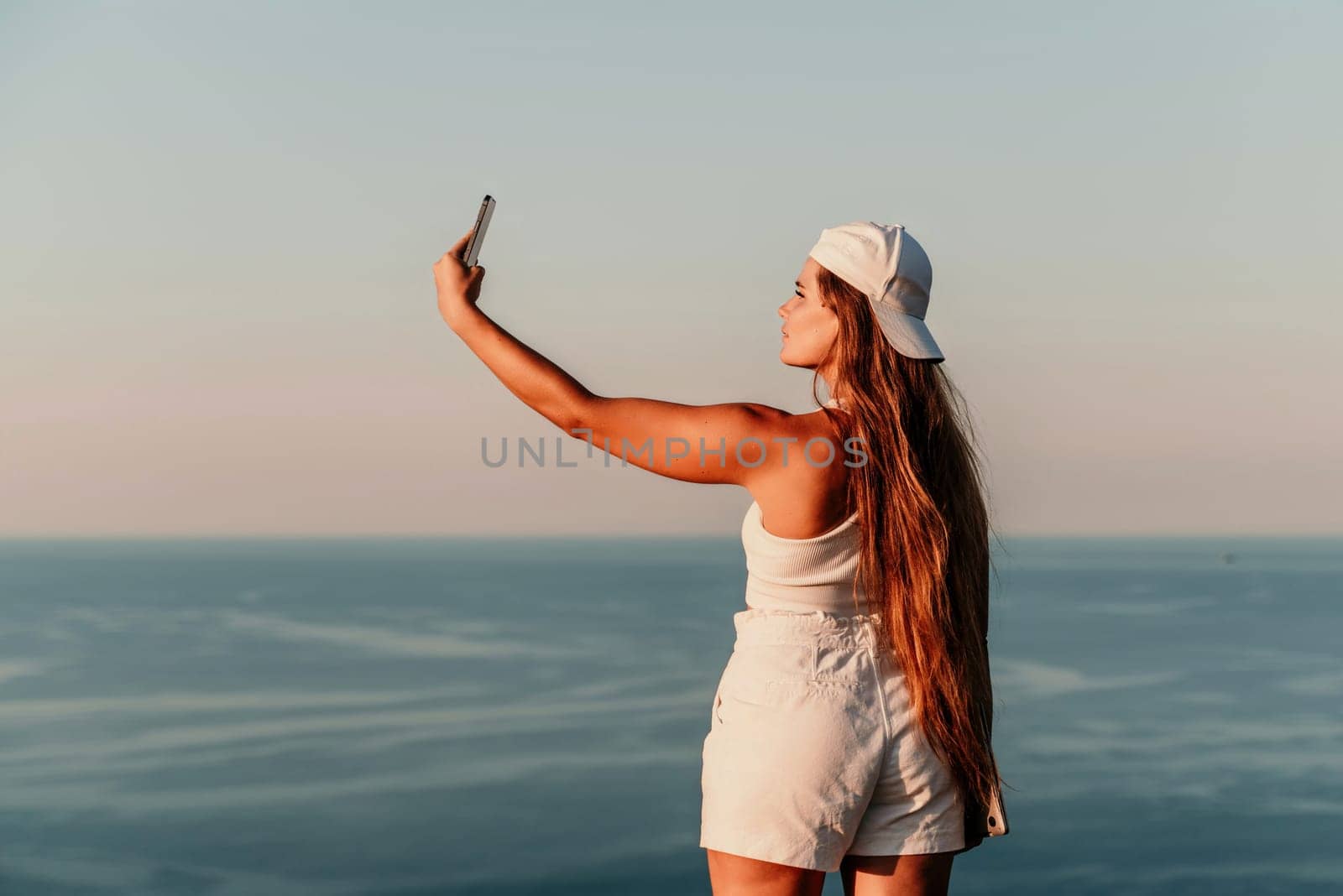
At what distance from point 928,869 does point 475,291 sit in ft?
3.39

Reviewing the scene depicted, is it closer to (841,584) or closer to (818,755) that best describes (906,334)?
(841,584)

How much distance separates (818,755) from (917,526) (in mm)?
335

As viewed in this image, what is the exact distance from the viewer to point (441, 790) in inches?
395

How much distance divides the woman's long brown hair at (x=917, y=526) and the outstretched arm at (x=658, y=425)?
0.44ft

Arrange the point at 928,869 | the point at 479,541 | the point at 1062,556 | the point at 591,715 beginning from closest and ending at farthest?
1. the point at 928,869
2. the point at 591,715
3. the point at 1062,556
4. the point at 479,541

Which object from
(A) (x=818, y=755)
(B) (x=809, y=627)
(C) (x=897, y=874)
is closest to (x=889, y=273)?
(B) (x=809, y=627)

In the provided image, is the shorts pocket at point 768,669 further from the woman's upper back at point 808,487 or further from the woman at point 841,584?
the woman's upper back at point 808,487

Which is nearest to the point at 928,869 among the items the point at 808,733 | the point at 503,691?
the point at 808,733

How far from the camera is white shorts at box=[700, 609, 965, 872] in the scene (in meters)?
1.67

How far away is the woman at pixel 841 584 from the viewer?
1.68 metres

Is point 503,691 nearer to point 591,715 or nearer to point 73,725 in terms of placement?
point 591,715

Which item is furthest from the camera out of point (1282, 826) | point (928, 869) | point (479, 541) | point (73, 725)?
point (479, 541)

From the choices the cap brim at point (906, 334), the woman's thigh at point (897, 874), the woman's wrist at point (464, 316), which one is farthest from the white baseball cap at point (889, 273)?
the woman's thigh at point (897, 874)

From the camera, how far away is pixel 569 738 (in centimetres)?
1141
